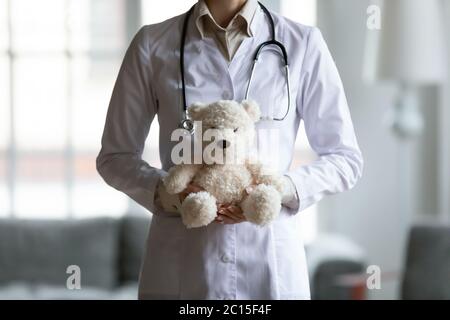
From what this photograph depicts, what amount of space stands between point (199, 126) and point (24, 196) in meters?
2.53

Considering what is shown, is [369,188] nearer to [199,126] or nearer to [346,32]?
[346,32]

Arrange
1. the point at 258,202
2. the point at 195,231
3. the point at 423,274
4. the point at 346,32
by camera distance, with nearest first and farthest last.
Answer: the point at 258,202 → the point at 195,231 → the point at 423,274 → the point at 346,32

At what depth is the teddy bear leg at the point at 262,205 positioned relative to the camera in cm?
109

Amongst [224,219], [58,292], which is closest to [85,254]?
[58,292]

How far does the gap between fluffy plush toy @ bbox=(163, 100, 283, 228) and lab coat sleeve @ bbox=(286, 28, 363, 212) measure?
0.38ft

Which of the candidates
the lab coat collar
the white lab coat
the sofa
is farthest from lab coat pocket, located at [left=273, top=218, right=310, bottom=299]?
the sofa

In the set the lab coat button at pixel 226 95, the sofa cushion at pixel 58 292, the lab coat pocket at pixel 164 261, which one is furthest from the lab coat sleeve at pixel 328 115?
the sofa cushion at pixel 58 292

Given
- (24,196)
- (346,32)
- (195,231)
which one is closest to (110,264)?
(24,196)

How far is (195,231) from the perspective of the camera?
3.94ft

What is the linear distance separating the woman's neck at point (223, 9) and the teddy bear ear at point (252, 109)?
160mm

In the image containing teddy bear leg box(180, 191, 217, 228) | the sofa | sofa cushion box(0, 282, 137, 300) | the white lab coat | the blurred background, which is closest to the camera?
teddy bear leg box(180, 191, 217, 228)

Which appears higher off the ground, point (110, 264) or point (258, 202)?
point (258, 202)

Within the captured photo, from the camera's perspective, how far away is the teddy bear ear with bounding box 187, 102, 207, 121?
1115 millimetres

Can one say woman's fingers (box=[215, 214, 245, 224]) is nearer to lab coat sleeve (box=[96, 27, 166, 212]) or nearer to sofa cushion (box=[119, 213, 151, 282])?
lab coat sleeve (box=[96, 27, 166, 212])
